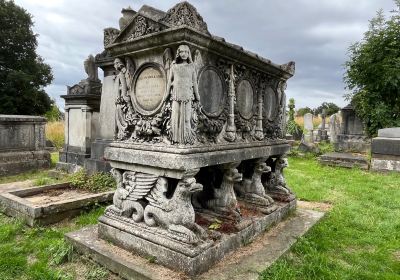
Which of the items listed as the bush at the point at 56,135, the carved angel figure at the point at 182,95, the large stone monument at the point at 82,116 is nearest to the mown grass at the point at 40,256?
the carved angel figure at the point at 182,95

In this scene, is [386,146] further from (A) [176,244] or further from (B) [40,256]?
(B) [40,256]

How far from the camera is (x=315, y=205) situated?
5750mm

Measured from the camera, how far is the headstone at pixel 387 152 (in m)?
9.25

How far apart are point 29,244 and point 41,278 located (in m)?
1.03

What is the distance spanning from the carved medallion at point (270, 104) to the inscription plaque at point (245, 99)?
0.48 m

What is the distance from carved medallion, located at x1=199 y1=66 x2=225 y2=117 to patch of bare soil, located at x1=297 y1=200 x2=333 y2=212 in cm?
300

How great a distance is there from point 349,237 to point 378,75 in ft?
34.1

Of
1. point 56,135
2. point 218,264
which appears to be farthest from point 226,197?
point 56,135

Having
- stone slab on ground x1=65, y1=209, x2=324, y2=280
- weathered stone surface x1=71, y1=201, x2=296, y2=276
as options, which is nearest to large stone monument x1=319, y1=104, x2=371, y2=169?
stone slab on ground x1=65, y1=209, x2=324, y2=280

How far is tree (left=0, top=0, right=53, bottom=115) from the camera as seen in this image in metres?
22.7

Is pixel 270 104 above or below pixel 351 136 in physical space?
above

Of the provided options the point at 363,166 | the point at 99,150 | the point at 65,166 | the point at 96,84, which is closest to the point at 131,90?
the point at 99,150

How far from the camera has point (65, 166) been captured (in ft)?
26.7

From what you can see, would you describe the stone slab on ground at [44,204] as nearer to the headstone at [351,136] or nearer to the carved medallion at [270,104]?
the carved medallion at [270,104]
